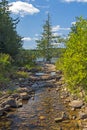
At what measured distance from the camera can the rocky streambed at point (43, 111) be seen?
18703 millimetres

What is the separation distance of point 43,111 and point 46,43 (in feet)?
215

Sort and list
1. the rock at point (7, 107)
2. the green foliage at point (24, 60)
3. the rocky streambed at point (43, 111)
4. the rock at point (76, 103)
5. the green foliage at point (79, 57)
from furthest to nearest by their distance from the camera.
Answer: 1. the green foliage at point (24, 60)
2. the rock at point (76, 103)
3. the rock at point (7, 107)
4. the green foliage at point (79, 57)
5. the rocky streambed at point (43, 111)

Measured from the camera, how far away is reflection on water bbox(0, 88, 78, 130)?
1847 cm

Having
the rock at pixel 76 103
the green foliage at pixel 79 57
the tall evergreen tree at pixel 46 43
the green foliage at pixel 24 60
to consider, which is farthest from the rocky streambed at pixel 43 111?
the tall evergreen tree at pixel 46 43

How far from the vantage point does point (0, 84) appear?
32.1 meters

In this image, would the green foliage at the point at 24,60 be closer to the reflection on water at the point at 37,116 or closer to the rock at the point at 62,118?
the reflection on water at the point at 37,116

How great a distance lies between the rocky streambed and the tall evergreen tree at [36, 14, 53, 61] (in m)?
55.5

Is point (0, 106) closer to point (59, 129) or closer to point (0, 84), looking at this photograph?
point (59, 129)

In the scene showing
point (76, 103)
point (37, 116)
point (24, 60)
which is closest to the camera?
point (37, 116)

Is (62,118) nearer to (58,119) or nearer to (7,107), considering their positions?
(58,119)

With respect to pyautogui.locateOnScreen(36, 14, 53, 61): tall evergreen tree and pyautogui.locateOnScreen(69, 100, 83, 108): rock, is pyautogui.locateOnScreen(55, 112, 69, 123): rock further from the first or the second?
pyautogui.locateOnScreen(36, 14, 53, 61): tall evergreen tree

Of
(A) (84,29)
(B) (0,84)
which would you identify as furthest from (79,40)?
(B) (0,84)

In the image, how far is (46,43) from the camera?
87062 millimetres

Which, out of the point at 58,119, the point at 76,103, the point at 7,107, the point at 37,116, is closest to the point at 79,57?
the point at 76,103
